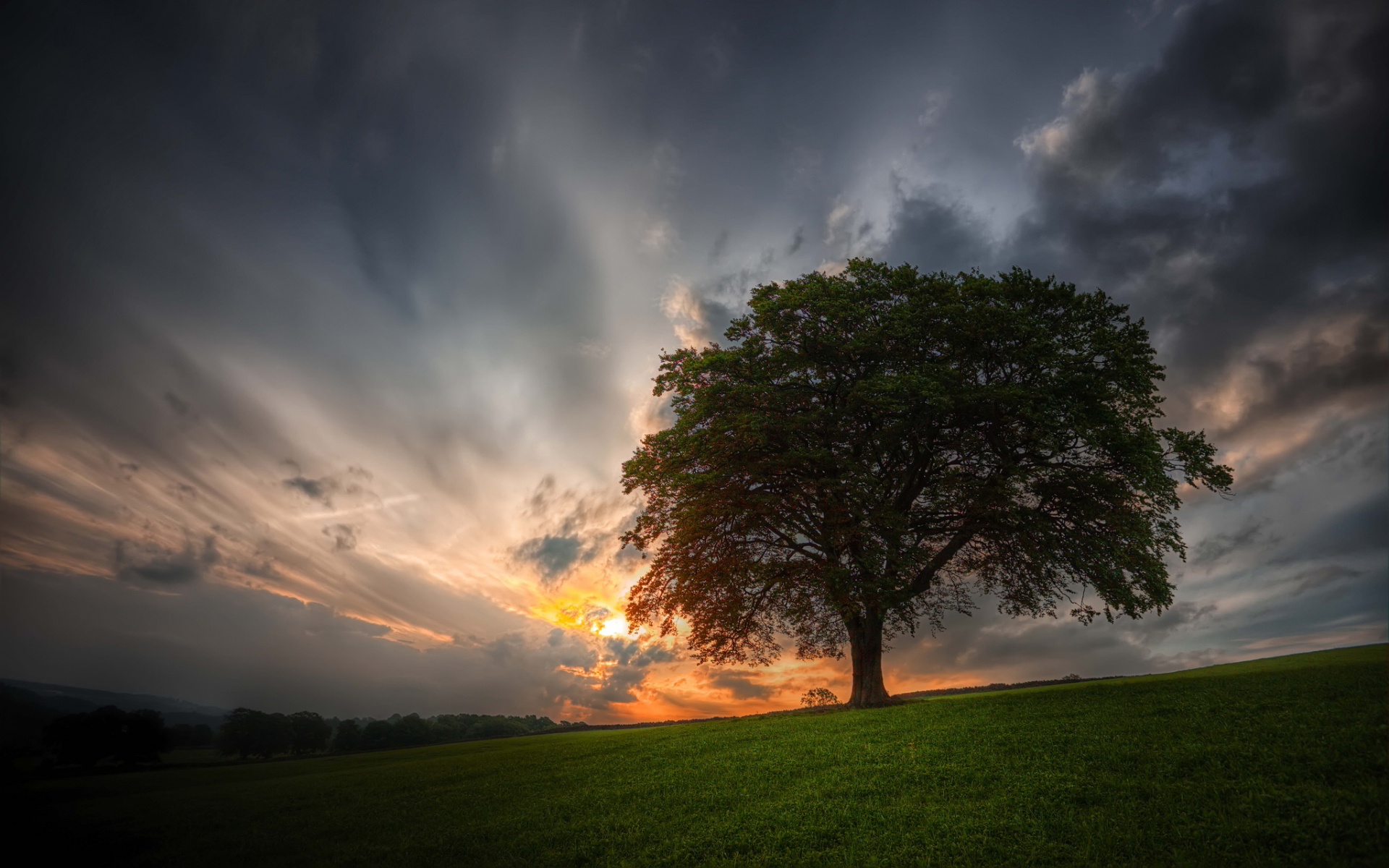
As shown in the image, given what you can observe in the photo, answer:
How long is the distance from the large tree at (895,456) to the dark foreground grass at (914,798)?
581 cm

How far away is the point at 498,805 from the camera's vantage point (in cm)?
1627

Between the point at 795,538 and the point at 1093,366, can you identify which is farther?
the point at 795,538

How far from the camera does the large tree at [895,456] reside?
81.6 feet

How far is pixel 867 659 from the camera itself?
28906 millimetres

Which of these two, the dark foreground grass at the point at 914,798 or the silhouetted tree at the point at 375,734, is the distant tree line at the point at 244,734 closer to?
the silhouetted tree at the point at 375,734

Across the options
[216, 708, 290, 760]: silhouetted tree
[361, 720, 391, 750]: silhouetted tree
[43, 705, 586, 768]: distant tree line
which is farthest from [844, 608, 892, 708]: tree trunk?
[216, 708, 290, 760]: silhouetted tree

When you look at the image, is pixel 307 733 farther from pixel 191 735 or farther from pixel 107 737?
pixel 107 737

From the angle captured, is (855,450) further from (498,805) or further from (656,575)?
(498,805)

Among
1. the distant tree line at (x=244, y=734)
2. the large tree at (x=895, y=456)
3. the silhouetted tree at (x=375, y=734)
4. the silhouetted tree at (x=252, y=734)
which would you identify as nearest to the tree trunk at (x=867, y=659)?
the large tree at (x=895, y=456)

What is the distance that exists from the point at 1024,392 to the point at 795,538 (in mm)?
12276

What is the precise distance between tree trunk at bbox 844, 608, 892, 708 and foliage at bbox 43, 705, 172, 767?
42.4 metres

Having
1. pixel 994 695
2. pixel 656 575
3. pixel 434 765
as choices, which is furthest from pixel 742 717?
pixel 434 765

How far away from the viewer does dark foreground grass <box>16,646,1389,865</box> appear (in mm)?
9672

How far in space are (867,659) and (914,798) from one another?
17.4 m
